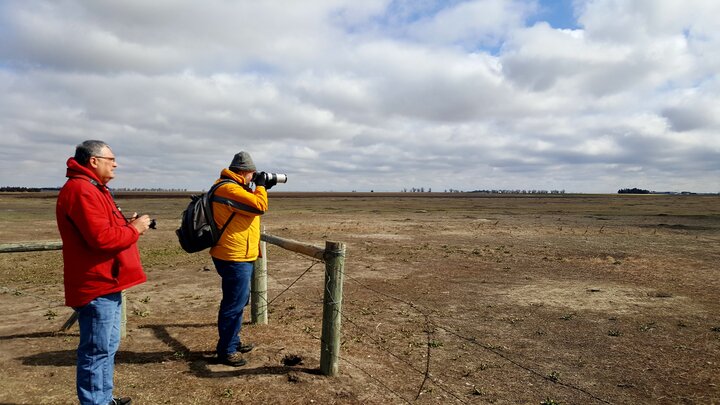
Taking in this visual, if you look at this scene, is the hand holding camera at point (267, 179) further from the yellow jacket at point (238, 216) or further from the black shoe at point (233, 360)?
the black shoe at point (233, 360)

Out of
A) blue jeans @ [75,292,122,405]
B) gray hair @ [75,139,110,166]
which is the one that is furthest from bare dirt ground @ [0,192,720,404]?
gray hair @ [75,139,110,166]

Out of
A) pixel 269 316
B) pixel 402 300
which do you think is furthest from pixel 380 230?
pixel 269 316

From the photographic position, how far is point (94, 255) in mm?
3617

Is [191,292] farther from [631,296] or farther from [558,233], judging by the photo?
[558,233]

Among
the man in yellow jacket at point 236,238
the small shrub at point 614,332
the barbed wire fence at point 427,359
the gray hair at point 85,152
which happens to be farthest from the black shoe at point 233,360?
the small shrub at point 614,332

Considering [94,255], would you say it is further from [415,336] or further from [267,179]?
[415,336]

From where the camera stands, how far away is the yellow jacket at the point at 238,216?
16.2ft

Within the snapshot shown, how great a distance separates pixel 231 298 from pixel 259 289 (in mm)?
1728

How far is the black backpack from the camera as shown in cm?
497

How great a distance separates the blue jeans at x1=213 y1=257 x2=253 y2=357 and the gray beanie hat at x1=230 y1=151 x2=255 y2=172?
1149 mm

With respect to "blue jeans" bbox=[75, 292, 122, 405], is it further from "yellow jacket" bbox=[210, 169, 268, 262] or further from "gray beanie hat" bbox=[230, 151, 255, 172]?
"gray beanie hat" bbox=[230, 151, 255, 172]

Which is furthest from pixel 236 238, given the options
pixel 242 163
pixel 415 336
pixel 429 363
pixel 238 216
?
pixel 415 336

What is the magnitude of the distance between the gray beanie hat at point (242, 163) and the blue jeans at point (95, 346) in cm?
192

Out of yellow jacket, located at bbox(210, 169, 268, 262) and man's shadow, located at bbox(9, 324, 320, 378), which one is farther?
man's shadow, located at bbox(9, 324, 320, 378)
